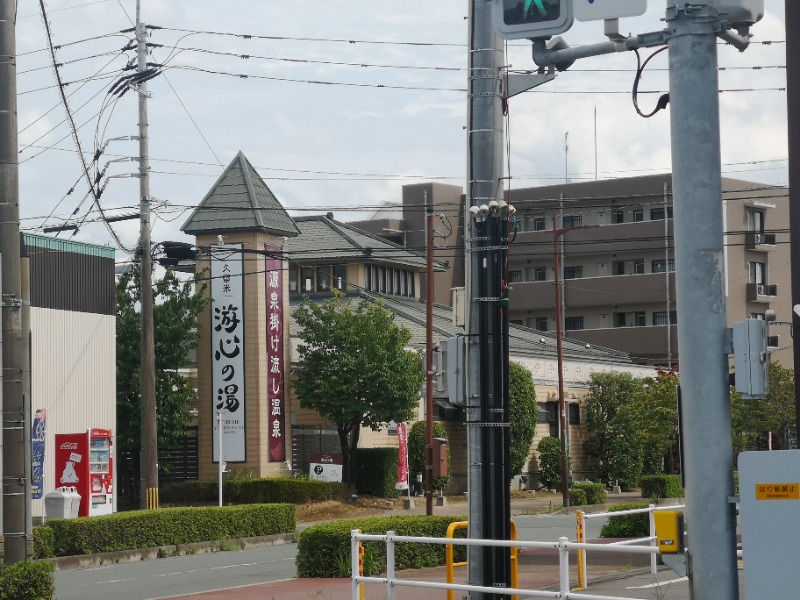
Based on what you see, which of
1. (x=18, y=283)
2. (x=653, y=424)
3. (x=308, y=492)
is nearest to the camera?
(x=18, y=283)

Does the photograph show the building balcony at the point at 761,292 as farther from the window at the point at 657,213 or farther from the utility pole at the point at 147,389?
the utility pole at the point at 147,389

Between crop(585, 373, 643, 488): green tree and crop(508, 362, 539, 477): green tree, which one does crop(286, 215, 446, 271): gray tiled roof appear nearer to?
crop(508, 362, 539, 477): green tree

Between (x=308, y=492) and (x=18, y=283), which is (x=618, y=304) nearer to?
(x=308, y=492)

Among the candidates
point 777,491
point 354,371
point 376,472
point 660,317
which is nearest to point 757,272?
point 660,317

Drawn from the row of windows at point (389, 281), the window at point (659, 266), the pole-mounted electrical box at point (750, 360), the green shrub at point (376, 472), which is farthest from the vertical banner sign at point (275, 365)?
the window at point (659, 266)

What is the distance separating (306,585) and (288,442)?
24011 millimetres

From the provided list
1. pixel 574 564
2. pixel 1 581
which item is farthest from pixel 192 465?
pixel 1 581

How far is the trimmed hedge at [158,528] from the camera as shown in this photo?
27.1 m

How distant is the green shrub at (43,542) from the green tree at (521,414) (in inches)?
1050

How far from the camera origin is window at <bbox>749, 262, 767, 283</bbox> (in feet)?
252

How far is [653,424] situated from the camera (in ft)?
162

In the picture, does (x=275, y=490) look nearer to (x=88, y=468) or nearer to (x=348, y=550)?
(x=88, y=468)

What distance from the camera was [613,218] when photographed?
261ft

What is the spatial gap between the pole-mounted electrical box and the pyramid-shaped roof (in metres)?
35.5
